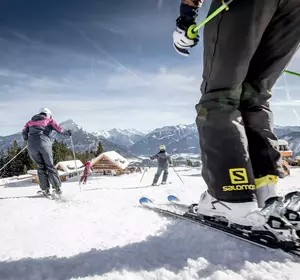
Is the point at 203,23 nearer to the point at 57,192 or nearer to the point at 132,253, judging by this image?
the point at 132,253

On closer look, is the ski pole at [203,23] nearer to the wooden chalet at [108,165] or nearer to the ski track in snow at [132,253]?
the ski track in snow at [132,253]

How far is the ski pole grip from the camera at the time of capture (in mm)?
1648

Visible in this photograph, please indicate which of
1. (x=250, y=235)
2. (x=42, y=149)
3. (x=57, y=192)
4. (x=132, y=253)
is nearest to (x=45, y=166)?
(x=42, y=149)

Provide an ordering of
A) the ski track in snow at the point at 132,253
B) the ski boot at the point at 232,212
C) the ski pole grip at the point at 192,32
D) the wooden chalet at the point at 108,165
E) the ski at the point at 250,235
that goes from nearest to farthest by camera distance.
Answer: the ski track in snow at the point at 132,253 < the ski at the point at 250,235 < the ski boot at the point at 232,212 < the ski pole grip at the point at 192,32 < the wooden chalet at the point at 108,165

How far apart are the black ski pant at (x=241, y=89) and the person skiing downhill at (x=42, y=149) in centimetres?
510

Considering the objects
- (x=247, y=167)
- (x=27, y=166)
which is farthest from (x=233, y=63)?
(x=27, y=166)

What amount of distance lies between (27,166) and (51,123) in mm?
56002

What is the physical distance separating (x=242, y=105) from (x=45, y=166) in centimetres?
543

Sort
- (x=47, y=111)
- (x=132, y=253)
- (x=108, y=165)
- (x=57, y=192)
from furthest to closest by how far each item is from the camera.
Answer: (x=108, y=165)
(x=47, y=111)
(x=57, y=192)
(x=132, y=253)

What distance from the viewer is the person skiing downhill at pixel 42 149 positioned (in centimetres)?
609

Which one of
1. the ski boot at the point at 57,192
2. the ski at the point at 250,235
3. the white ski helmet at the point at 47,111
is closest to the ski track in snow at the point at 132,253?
the ski at the point at 250,235

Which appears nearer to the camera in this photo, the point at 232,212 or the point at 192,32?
the point at 232,212

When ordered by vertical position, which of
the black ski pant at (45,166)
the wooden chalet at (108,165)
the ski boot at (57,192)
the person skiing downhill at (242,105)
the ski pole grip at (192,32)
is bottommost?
the wooden chalet at (108,165)

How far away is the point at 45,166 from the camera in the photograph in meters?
6.21
